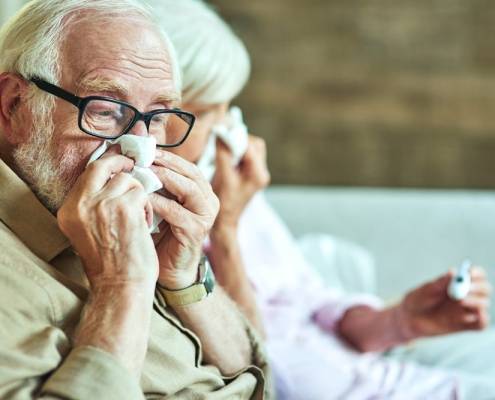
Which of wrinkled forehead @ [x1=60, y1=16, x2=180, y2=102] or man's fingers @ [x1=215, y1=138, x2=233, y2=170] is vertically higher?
wrinkled forehead @ [x1=60, y1=16, x2=180, y2=102]

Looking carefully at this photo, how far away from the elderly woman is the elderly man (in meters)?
0.35

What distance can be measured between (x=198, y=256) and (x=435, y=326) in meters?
0.80

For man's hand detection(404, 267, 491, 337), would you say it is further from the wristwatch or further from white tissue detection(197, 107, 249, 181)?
the wristwatch

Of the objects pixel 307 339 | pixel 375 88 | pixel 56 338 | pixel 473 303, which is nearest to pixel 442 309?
pixel 473 303

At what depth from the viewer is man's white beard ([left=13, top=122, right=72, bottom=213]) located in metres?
1.23

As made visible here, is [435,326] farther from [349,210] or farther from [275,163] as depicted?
[275,163]

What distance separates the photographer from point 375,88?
3.74 metres

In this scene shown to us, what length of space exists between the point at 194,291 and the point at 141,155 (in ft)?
0.99

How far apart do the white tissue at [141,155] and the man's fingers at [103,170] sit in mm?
14

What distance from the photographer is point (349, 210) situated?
9.32 ft

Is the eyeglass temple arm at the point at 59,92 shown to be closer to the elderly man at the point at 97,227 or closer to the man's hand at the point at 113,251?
the elderly man at the point at 97,227

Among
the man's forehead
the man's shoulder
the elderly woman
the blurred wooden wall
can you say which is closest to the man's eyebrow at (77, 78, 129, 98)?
the man's forehead

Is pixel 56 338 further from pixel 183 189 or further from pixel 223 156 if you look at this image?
pixel 223 156

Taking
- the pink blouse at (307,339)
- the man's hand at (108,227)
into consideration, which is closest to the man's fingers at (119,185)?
the man's hand at (108,227)
